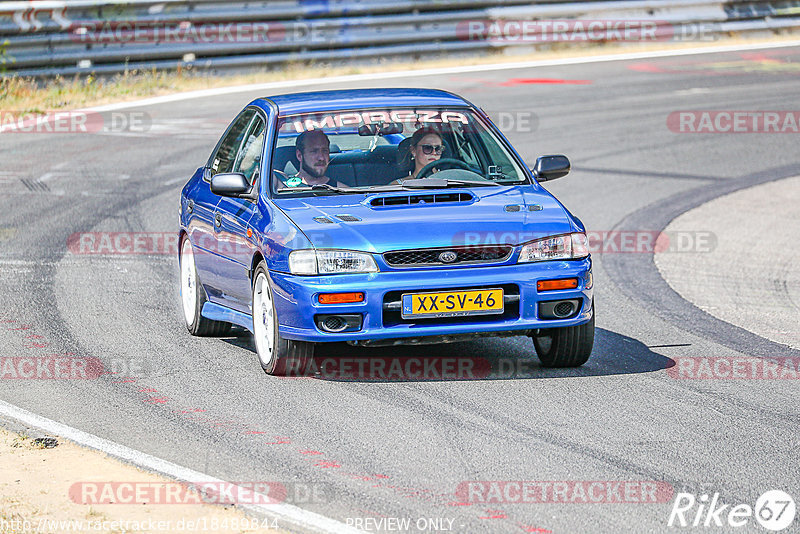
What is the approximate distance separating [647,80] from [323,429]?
17.8 meters

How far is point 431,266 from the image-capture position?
7.29 metres

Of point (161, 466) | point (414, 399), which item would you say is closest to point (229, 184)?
point (414, 399)

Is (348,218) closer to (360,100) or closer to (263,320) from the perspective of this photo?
(263,320)

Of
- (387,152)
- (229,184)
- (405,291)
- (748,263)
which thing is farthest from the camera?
(748,263)

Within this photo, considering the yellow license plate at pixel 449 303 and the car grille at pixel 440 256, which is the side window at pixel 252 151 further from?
the yellow license plate at pixel 449 303

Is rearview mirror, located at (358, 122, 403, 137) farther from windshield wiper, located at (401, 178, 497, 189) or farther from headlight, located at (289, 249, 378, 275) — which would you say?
headlight, located at (289, 249, 378, 275)

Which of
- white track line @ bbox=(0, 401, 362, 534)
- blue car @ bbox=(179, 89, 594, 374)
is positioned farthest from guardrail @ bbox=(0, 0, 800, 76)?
white track line @ bbox=(0, 401, 362, 534)

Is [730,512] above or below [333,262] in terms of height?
below

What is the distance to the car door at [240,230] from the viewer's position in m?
8.08

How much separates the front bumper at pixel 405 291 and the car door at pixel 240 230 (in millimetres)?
659

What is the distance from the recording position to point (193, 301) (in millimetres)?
9164

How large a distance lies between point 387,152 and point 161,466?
3270 millimetres

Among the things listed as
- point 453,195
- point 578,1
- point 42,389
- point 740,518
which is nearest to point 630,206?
point 453,195

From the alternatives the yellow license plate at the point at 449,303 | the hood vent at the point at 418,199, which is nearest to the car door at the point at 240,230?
the hood vent at the point at 418,199
